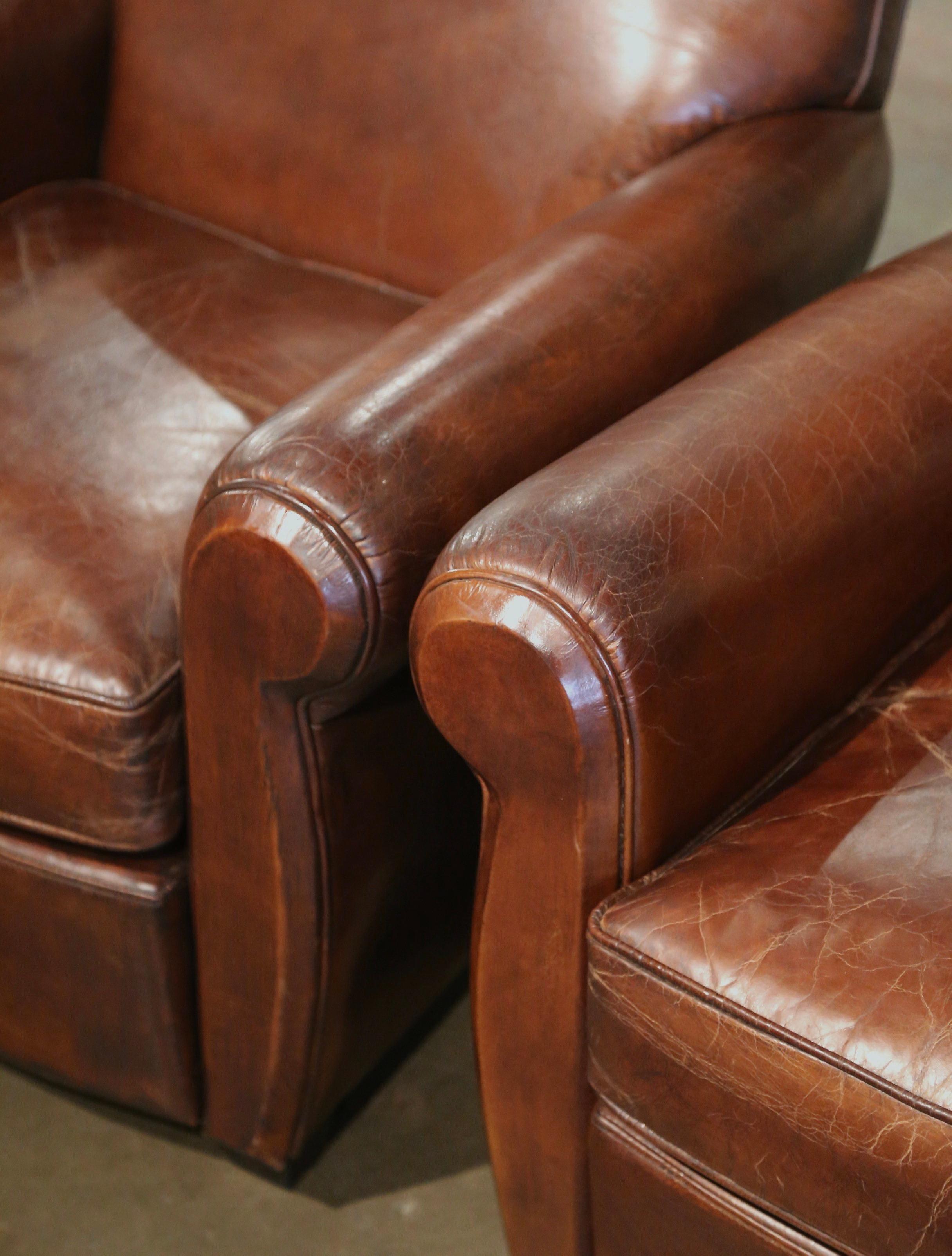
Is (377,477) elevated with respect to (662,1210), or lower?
elevated

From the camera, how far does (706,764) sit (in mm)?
844

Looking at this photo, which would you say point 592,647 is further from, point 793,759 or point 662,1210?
point 662,1210

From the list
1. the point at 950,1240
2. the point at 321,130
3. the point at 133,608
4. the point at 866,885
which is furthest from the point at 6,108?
the point at 950,1240

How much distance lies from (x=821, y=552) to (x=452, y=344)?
29 centimetres

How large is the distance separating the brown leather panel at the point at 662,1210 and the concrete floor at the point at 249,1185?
27cm

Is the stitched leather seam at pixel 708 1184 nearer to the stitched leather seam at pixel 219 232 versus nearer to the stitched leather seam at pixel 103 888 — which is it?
the stitched leather seam at pixel 103 888

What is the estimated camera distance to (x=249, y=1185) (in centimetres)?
119

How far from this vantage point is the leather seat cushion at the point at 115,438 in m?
0.98

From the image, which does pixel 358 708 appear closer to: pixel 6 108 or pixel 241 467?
pixel 241 467

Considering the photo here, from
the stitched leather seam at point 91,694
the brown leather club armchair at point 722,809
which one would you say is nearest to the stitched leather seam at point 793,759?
the brown leather club armchair at point 722,809

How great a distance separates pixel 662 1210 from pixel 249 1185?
46cm

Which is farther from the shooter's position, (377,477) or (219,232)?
(219,232)

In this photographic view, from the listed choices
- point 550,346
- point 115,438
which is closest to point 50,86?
point 115,438

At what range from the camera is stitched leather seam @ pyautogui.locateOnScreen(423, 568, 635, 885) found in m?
0.76
